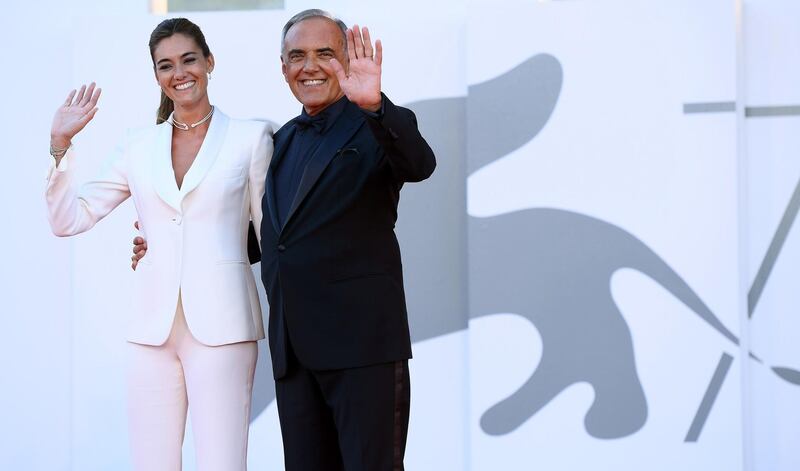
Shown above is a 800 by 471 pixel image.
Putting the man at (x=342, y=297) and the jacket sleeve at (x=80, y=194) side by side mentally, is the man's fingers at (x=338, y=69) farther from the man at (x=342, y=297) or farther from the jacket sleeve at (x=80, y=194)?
the jacket sleeve at (x=80, y=194)

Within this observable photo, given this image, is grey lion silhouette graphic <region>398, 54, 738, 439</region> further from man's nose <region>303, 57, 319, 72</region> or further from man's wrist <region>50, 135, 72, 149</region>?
man's wrist <region>50, 135, 72, 149</region>

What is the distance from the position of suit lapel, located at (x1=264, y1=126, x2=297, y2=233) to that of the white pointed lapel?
0.77ft

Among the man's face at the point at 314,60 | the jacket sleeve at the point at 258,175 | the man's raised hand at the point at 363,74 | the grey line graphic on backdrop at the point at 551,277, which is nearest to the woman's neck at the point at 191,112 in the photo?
the jacket sleeve at the point at 258,175

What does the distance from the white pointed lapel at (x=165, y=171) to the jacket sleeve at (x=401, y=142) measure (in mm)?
610

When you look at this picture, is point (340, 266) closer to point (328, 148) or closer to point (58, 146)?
point (328, 148)

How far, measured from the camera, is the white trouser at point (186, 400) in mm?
2439

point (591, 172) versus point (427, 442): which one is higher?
point (591, 172)

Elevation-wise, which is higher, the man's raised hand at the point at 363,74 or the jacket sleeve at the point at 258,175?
the man's raised hand at the point at 363,74

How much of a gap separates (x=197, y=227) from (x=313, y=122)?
15.8 inches

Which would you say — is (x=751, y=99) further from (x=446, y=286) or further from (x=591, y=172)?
(x=446, y=286)

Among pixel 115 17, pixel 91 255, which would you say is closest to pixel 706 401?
pixel 91 255

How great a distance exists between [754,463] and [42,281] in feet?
10.3

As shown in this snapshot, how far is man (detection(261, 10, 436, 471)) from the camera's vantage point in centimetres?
226

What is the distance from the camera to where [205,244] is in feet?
8.18
